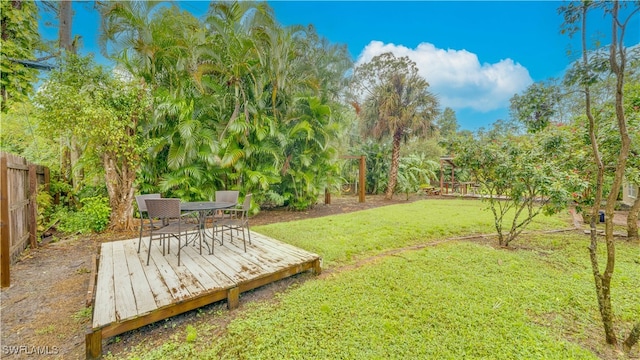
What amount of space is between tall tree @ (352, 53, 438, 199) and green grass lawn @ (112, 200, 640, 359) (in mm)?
7811

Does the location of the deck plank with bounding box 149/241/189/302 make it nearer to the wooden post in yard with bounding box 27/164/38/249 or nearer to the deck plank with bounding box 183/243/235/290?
the deck plank with bounding box 183/243/235/290

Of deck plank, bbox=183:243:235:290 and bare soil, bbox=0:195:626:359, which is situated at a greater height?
deck plank, bbox=183:243:235:290

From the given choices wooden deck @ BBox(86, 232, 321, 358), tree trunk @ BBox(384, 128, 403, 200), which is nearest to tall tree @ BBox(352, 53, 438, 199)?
tree trunk @ BBox(384, 128, 403, 200)

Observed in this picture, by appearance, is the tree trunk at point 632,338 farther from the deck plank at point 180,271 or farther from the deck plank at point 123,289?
the deck plank at point 123,289

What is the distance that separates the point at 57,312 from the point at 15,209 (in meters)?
2.51

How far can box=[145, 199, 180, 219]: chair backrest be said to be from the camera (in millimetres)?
3264

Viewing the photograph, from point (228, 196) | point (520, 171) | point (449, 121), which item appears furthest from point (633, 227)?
point (449, 121)

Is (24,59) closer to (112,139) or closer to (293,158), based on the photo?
(112,139)

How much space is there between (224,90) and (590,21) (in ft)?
23.3

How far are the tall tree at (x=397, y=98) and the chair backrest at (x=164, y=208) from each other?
945cm

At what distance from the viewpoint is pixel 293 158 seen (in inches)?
332

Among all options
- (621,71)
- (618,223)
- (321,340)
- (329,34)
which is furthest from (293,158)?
(618,223)

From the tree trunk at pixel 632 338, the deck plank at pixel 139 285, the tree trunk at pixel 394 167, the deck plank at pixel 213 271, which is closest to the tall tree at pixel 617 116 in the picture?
the tree trunk at pixel 632 338

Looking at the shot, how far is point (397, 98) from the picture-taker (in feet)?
37.2
